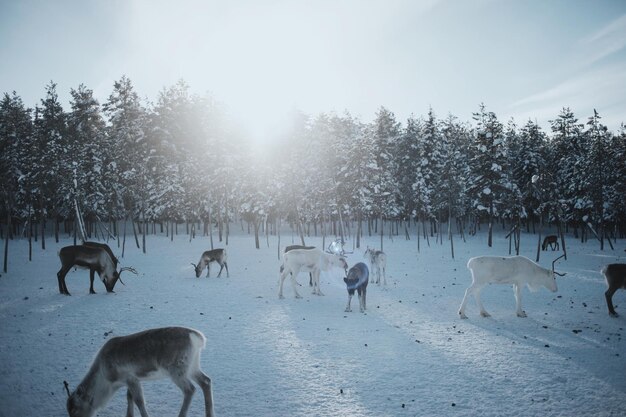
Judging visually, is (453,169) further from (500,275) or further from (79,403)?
(79,403)

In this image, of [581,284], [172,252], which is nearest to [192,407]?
[581,284]

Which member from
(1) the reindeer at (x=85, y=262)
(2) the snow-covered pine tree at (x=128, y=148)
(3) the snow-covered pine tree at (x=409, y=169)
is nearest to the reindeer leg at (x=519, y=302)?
(1) the reindeer at (x=85, y=262)

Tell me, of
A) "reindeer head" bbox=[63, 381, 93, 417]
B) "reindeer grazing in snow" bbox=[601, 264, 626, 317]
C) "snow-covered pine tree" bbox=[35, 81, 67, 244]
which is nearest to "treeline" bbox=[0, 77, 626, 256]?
"snow-covered pine tree" bbox=[35, 81, 67, 244]

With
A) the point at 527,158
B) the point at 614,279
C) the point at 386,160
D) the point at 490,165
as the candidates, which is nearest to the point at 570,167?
the point at 527,158

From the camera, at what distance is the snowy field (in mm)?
6297

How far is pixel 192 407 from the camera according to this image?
20.1 ft

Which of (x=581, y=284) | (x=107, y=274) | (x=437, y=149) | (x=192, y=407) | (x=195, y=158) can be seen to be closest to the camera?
(x=192, y=407)

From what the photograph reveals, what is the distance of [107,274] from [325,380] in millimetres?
13323

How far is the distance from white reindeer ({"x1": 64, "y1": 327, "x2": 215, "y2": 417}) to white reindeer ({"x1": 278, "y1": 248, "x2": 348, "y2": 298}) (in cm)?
992

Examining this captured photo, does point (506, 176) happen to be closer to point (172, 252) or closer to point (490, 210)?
point (490, 210)

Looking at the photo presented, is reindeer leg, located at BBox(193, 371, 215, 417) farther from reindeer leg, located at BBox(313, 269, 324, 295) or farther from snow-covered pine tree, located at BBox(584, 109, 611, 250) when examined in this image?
snow-covered pine tree, located at BBox(584, 109, 611, 250)

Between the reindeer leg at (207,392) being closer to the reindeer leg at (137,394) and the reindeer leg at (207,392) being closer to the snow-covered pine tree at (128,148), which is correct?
the reindeer leg at (137,394)

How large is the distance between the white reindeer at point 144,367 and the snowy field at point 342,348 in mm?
844

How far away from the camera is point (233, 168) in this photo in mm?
37844
